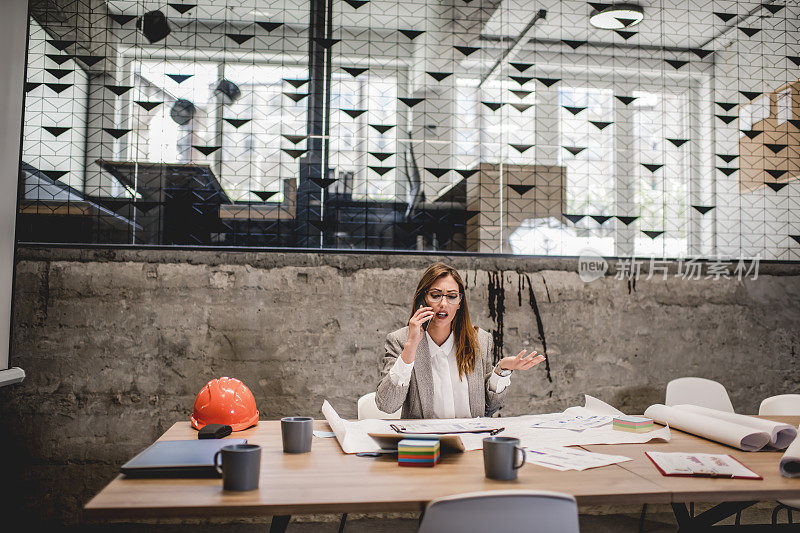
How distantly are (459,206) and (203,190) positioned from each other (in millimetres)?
1770

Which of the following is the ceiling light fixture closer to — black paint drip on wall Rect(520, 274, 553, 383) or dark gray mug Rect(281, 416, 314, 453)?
black paint drip on wall Rect(520, 274, 553, 383)

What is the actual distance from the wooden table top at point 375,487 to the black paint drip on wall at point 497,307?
1.86m

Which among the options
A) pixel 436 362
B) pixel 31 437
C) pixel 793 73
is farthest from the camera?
pixel 793 73

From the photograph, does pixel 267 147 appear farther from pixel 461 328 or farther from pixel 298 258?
pixel 461 328

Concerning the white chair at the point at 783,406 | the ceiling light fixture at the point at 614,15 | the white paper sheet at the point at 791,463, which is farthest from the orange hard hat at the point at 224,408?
the ceiling light fixture at the point at 614,15

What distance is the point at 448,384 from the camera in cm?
259

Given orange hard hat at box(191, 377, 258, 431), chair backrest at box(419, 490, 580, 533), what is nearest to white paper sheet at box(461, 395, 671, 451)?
chair backrest at box(419, 490, 580, 533)

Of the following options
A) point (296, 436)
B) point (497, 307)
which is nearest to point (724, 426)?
point (296, 436)

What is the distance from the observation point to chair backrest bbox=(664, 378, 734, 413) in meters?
3.12

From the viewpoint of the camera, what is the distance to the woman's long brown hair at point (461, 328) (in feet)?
8.60

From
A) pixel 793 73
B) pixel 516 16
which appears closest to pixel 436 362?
pixel 793 73

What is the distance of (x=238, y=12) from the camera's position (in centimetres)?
395

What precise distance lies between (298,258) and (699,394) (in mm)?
2523

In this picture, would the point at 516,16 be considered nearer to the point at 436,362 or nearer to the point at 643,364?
the point at 643,364
